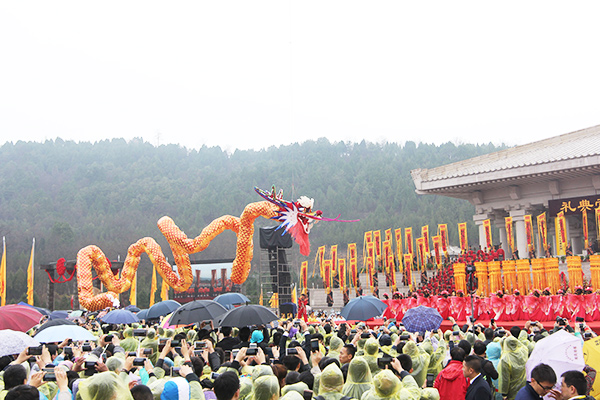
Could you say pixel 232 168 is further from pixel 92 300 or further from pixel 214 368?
pixel 214 368

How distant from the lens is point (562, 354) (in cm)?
449

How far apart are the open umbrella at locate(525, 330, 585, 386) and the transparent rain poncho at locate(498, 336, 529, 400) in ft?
3.45

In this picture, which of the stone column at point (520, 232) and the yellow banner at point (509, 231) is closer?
the stone column at point (520, 232)

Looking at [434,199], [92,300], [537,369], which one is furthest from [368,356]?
[434,199]

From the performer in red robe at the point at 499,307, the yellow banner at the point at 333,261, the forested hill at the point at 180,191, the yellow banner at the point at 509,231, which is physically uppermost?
the forested hill at the point at 180,191

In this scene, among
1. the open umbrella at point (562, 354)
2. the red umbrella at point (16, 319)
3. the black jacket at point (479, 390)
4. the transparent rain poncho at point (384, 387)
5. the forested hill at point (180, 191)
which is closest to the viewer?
the transparent rain poncho at point (384, 387)

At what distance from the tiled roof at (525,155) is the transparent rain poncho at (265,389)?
18.3 m

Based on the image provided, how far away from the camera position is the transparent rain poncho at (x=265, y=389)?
3.75 metres

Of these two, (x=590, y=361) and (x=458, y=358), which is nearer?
(x=590, y=361)

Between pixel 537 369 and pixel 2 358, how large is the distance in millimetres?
4528

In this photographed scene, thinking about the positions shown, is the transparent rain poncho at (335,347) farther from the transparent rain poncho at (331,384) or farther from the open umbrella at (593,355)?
the open umbrella at (593,355)

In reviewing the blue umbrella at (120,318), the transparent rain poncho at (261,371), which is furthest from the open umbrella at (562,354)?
the blue umbrella at (120,318)

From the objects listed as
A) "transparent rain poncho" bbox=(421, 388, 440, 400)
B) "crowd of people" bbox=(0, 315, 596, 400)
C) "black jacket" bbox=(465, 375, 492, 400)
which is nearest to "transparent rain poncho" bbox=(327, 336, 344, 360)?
"crowd of people" bbox=(0, 315, 596, 400)

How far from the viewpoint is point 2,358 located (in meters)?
5.42
